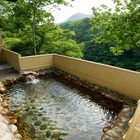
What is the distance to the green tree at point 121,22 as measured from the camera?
268 inches

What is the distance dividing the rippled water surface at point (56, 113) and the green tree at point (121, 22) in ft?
12.8

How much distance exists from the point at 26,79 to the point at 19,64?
892mm

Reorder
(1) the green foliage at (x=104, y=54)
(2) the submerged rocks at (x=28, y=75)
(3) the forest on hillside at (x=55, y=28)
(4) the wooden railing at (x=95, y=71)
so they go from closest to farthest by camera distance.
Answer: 1. (4) the wooden railing at (x=95, y=71)
2. (2) the submerged rocks at (x=28, y=75)
3. (3) the forest on hillside at (x=55, y=28)
4. (1) the green foliage at (x=104, y=54)

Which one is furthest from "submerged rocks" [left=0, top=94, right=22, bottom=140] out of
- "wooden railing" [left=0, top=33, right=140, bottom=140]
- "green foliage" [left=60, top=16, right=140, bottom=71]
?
"green foliage" [left=60, top=16, right=140, bottom=71]

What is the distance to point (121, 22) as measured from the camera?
7316 millimetres

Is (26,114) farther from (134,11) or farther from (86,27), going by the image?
(86,27)

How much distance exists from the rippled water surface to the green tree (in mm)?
3891

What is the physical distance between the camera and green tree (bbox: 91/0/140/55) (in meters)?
6.80

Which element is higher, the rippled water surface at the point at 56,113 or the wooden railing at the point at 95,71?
the wooden railing at the point at 95,71

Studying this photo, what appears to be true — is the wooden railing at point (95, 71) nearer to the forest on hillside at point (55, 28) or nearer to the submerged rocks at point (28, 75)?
the submerged rocks at point (28, 75)

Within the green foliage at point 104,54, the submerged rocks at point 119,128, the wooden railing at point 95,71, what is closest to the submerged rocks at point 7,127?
the submerged rocks at point 119,128

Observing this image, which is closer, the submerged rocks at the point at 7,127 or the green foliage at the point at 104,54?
the submerged rocks at the point at 7,127

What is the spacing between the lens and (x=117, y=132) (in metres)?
3.31

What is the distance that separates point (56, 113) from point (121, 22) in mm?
5455
